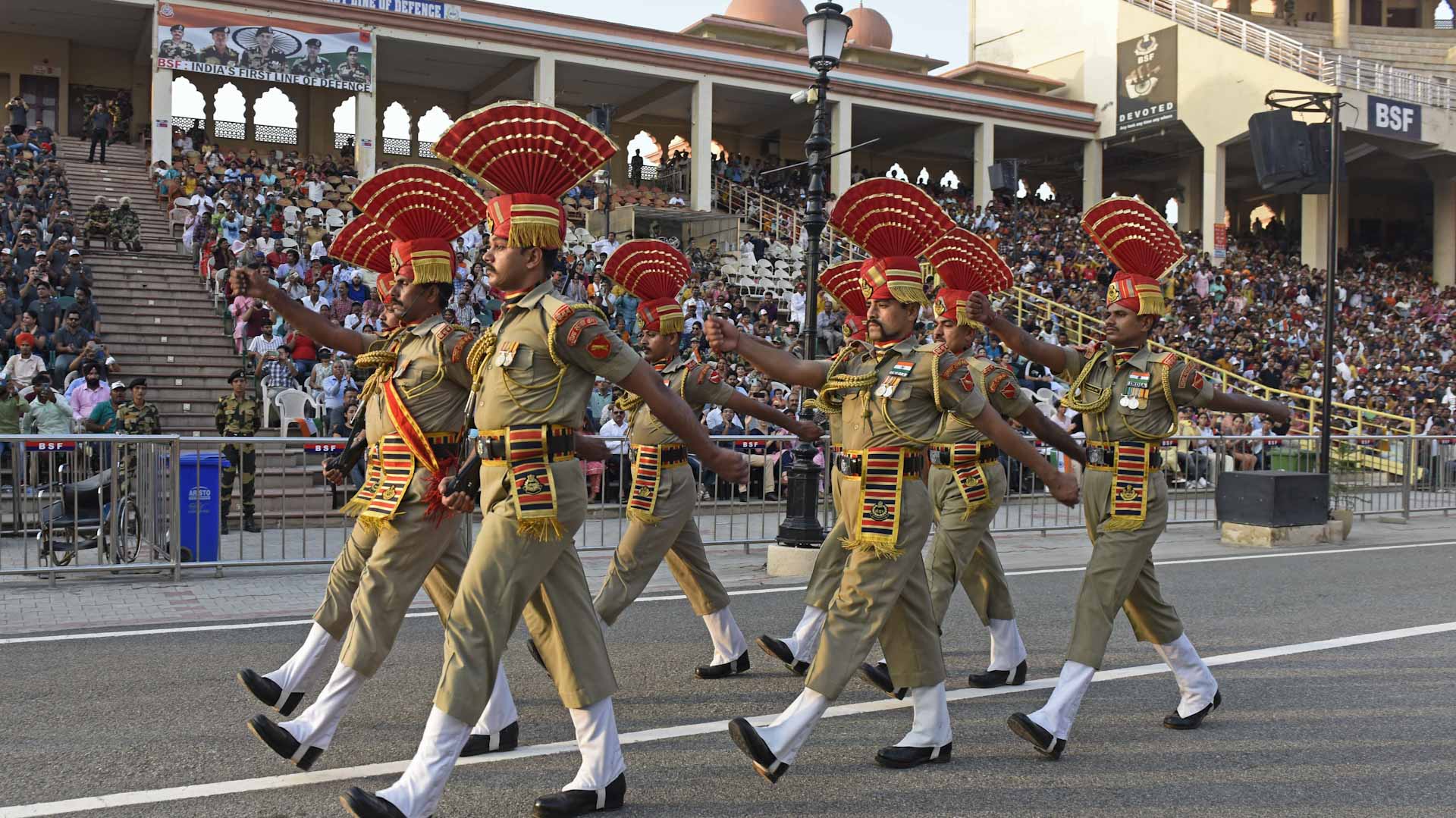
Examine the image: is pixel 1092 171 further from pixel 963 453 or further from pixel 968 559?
pixel 968 559

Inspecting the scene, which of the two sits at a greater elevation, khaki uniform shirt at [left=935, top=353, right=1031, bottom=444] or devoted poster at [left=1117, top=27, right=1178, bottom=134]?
devoted poster at [left=1117, top=27, right=1178, bottom=134]

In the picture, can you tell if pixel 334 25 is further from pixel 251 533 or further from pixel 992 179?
pixel 251 533

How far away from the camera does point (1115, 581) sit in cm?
542

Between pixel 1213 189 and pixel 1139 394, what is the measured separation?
35.0 metres

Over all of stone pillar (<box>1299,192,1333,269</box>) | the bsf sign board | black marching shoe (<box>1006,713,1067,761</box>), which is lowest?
black marching shoe (<box>1006,713,1067,761</box>)

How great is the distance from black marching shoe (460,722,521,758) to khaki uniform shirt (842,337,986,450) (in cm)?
190

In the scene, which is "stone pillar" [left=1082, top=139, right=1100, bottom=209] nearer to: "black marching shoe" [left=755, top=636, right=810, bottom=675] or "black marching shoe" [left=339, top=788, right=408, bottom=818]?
"black marching shoe" [left=755, top=636, right=810, bottom=675]

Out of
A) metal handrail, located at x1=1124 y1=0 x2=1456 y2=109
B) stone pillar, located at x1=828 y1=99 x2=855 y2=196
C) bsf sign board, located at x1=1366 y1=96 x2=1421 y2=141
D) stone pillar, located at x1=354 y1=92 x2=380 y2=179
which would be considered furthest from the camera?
metal handrail, located at x1=1124 y1=0 x2=1456 y2=109

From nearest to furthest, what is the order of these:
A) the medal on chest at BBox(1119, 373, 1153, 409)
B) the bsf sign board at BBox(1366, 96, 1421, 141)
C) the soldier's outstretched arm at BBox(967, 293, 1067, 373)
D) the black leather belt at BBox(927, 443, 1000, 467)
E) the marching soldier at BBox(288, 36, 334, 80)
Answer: the soldier's outstretched arm at BBox(967, 293, 1067, 373) → the medal on chest at BBox(1119, 373, 1153, 409) → the black leather belt at BBox(927, 443, 1000, 467) → the marching soldier at BBox(288, 36, 334, 80) → the bsf sign board at BBox(1366, 96, 1421, 141)

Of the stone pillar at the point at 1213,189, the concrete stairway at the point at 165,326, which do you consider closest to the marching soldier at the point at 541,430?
the concrete stairway at the point at 165,326

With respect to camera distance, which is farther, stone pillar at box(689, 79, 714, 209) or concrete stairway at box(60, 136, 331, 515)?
stone pillar at box(689, 79, 714, 209)

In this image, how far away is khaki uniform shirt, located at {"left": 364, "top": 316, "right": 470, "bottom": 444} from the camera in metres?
4.95

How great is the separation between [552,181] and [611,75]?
29868 millimetres

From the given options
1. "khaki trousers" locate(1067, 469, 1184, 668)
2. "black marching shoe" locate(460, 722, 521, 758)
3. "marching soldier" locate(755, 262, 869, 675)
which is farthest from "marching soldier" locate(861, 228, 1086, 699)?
"black marching shoe" locate(460, 722, 521, 758)
